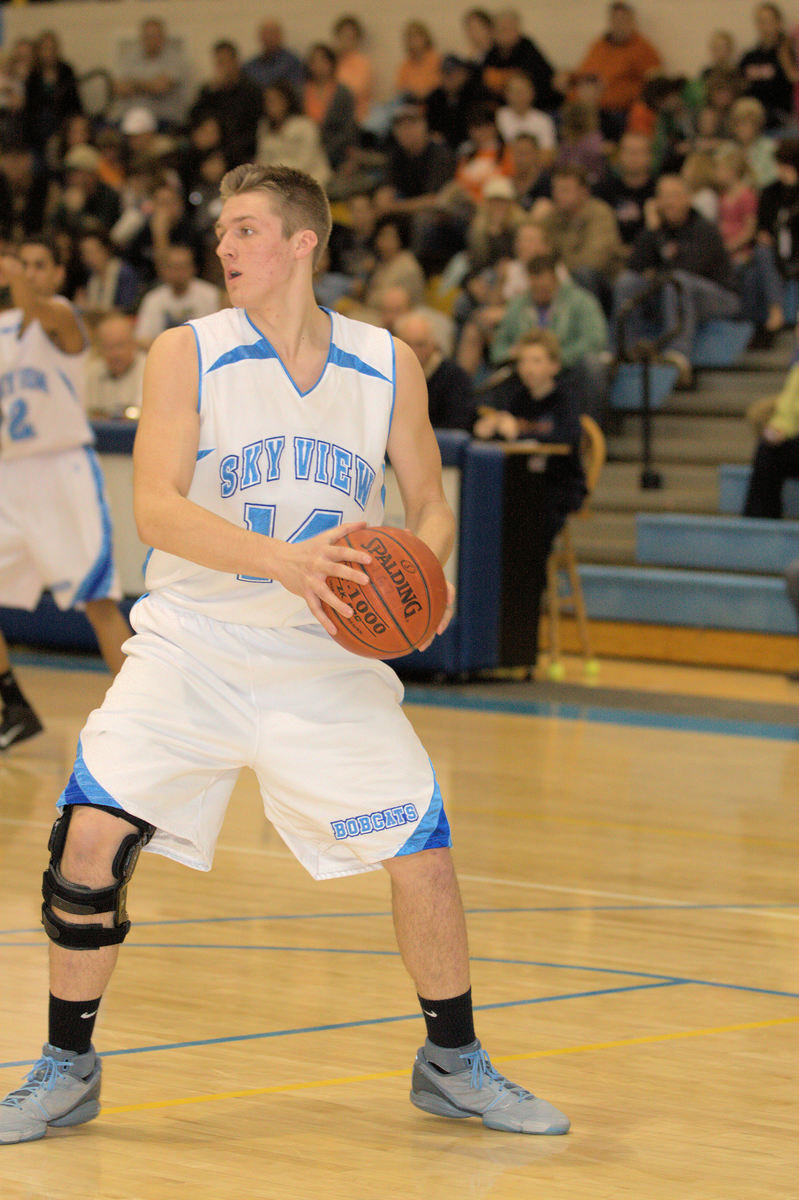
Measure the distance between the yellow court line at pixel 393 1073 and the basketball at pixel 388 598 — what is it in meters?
0.83

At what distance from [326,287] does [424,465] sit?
11.5 metres

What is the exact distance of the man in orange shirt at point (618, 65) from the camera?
592 inches

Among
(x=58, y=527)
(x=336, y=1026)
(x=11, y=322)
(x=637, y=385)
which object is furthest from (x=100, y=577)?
(x=637, y=385)

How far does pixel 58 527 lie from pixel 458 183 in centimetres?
830

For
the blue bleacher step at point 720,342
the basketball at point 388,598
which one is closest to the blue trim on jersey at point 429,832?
the basketball at point 388,598

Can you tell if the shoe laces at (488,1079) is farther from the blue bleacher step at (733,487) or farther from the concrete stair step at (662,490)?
the concrete stair step at (662,490)

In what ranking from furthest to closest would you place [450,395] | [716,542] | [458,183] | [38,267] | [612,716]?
[458,183]
[716,542]
[450,395]
[612,716]
[38,267]

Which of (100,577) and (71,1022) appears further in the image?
(100,577)

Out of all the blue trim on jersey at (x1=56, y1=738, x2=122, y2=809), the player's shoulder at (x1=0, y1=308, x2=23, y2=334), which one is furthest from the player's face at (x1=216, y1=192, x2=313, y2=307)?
the player's shoulder at (x1=0, y1=308, x2=23, y2=334)

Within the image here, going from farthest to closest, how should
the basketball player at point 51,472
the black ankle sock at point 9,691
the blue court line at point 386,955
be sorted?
the basketball player at point 51,472, the black ankle sock at point 9,691, the blue court line at point 386,955

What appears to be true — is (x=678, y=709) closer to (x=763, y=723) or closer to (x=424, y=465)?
(x=763, y=723)

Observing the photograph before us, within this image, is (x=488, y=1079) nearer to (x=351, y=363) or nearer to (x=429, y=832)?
(x=429, y=832)

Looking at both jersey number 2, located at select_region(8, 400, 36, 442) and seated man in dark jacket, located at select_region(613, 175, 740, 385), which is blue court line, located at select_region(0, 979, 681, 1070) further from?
seated man in dark jacket, located at select_region(613, 175, 740, 385)

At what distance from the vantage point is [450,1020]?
318cm
